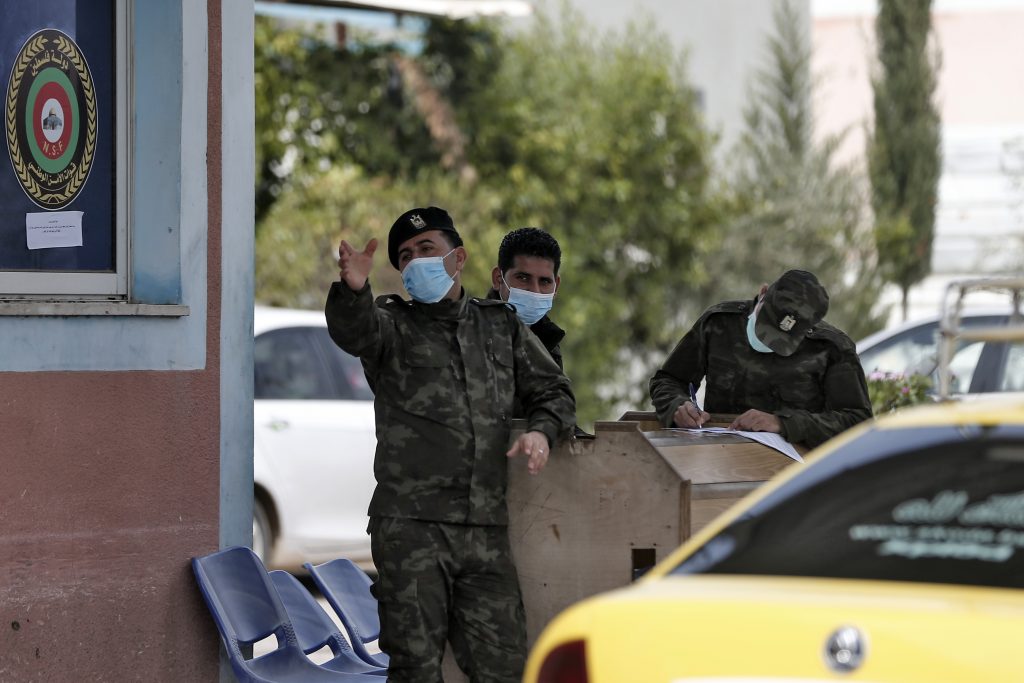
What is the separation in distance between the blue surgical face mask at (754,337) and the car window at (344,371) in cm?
463

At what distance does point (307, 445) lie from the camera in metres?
9.78

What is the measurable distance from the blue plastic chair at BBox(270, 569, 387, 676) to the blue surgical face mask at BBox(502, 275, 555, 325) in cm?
147

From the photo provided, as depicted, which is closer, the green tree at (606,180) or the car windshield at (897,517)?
the car windshield at (897,517)

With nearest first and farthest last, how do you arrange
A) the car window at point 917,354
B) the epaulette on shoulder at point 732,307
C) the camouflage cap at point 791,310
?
the camouflage cap at point 791,310 < the epaulette on shoulder at point 732,307 < the car window at point 917,354

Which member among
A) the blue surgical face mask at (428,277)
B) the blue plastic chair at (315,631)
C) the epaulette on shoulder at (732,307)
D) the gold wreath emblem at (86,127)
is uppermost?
the gold wreath emblem at (86,127)

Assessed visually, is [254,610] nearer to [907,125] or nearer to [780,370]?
[780,370]

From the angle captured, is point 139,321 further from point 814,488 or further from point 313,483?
point 313,483

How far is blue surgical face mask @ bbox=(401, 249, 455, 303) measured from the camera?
4879 millimetres

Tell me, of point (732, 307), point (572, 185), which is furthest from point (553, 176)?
point (732, 307)

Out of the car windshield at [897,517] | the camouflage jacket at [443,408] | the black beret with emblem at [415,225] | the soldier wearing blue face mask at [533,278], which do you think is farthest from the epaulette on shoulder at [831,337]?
the car windshield at [897,517]

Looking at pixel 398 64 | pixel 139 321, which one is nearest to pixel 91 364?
pixel 139 321

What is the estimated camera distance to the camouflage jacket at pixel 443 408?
4.79 m

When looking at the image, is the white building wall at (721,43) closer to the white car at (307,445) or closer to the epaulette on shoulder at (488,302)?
the white car at (307,445)

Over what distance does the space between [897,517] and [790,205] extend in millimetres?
18706
